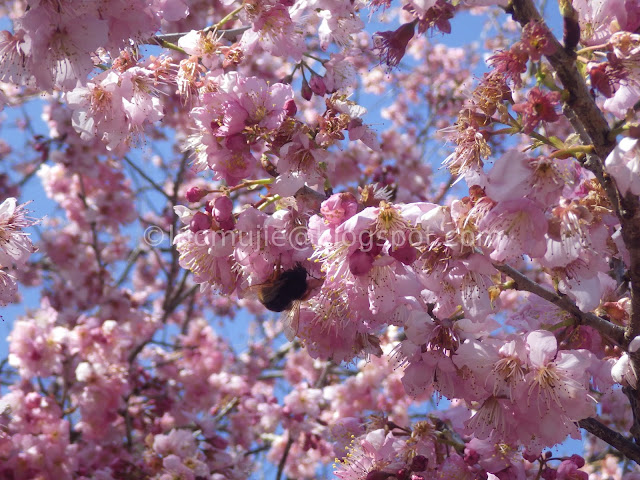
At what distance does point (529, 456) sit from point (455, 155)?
1.05m

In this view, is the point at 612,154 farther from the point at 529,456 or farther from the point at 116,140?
the point at 116,140

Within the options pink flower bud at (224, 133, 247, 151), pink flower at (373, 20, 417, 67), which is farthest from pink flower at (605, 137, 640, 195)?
pink flower bud at (224, 133, 247, 151)

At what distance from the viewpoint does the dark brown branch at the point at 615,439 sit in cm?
198

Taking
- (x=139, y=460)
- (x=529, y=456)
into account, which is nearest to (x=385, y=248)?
(x=529, y=456)

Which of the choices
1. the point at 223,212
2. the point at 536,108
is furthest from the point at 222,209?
the point at 536,108

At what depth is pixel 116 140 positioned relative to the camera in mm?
2375

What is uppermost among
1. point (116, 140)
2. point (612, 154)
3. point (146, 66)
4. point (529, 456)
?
point (146, 66)

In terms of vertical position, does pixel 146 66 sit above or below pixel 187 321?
below

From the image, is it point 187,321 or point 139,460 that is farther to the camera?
point 187,321

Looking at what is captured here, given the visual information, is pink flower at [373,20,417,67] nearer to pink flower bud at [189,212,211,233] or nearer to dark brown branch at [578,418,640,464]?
pink flower bud at [189,212,211,233]

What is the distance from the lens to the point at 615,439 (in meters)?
2.00

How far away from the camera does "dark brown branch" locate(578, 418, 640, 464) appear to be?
1.98 meters

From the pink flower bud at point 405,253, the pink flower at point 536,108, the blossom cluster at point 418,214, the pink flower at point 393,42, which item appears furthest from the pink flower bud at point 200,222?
the pink flower at point 536,108

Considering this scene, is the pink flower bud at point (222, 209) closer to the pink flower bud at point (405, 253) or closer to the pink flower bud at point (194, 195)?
the pink flower bud at point (194, 195)
